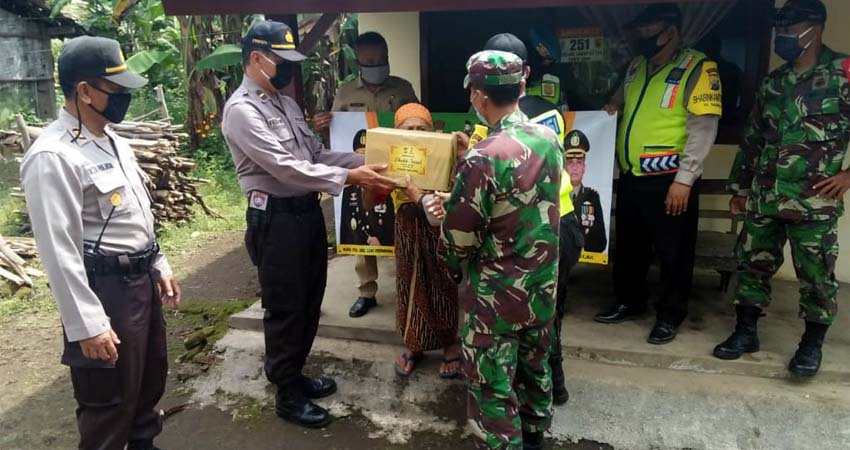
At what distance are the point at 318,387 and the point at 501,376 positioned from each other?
56.0 inches

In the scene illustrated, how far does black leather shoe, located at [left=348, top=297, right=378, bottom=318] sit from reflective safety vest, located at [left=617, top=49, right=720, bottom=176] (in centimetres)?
193

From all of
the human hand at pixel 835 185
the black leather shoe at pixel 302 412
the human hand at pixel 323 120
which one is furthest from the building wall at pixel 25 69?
the human hand at pixel 835 185

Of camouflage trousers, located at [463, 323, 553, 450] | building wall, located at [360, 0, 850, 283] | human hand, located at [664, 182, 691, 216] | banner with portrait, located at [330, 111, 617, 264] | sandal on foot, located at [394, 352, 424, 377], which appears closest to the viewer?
camouflage trousers, located at [463, 323, 553, 450]

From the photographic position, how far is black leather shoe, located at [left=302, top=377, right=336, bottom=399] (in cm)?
363

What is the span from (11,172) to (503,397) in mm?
11080

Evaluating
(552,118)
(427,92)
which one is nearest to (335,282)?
(427,92)

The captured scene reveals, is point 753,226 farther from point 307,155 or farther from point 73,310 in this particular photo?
point 73,310

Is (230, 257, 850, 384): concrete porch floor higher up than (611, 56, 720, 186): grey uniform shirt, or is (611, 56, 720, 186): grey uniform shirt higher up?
(611, 56, 720, 186): grey uniform shirt

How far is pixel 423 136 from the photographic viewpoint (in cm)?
300

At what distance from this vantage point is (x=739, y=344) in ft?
11.8

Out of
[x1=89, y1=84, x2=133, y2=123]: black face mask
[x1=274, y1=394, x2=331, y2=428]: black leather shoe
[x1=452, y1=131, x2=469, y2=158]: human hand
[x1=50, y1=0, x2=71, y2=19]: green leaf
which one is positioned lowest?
[x1=274, y1=394, x2=331, y2=428]: black leather shoe

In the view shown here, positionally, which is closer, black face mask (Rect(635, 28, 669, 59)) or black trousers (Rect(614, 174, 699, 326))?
black face mask (Rect(635, 28, 669, 59))

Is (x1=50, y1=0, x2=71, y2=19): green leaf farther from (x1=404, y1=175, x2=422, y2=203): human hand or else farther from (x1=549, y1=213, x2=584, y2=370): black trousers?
(x1=549, y1=213, x2=584, y2=370): black trousers

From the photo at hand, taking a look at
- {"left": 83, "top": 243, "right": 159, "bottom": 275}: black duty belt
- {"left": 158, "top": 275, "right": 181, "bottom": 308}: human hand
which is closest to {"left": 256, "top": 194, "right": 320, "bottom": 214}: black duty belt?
{"left": 158, "top": 275, "right": 181, "bottom": 308}: human hand
